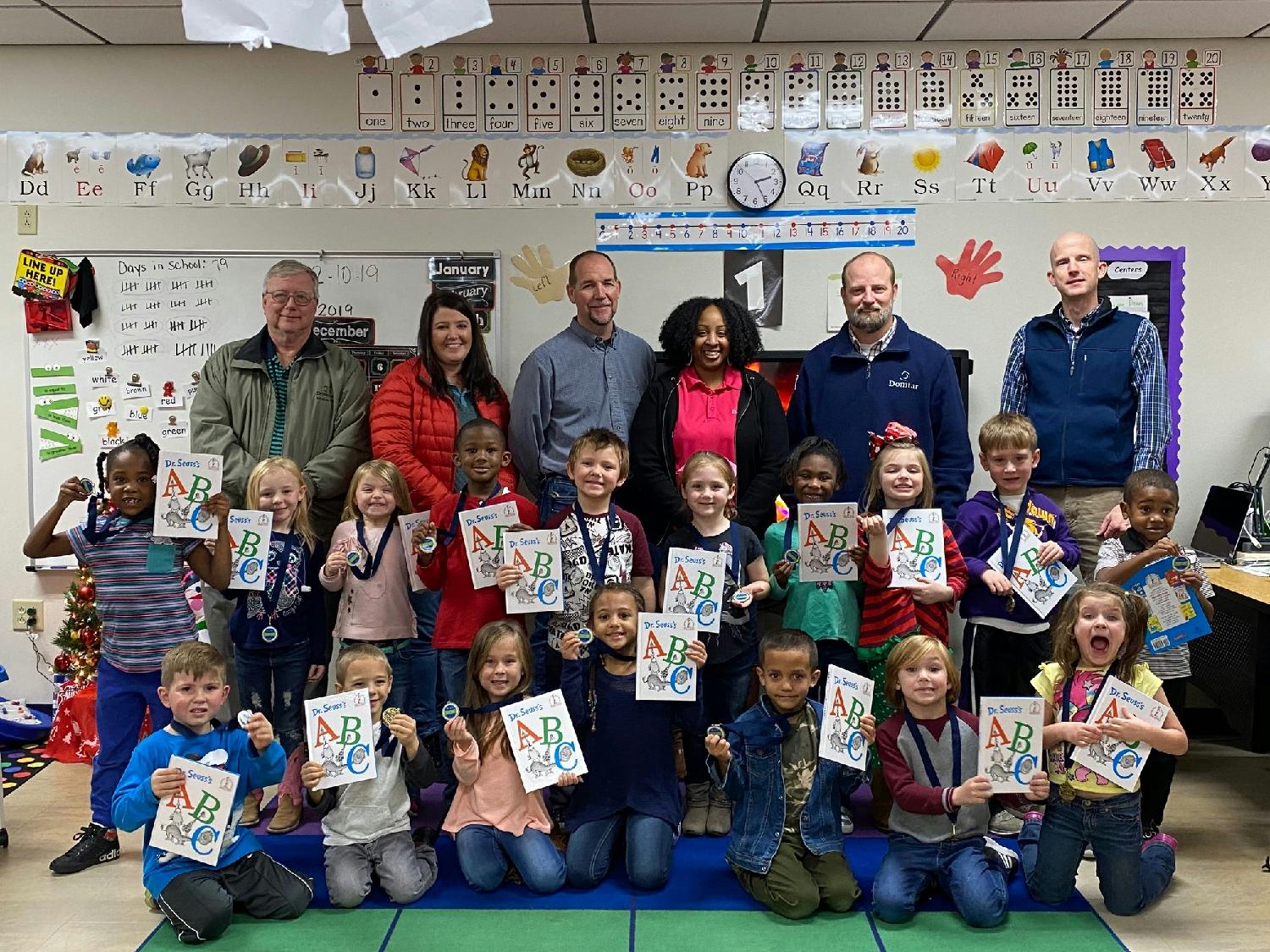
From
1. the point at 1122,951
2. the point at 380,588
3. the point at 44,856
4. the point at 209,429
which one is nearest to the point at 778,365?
the point at 380,588

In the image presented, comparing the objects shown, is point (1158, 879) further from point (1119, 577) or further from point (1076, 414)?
point (1076, 414)

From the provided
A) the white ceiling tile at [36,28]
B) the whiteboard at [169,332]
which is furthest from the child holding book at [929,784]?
the white ceiling tile at [36,28]

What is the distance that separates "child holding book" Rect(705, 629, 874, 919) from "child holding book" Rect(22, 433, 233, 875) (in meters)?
1.64

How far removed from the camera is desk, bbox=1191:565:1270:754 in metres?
3.60

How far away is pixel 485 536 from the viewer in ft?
11.5

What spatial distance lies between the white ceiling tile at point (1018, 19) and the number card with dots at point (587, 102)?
1336 mm

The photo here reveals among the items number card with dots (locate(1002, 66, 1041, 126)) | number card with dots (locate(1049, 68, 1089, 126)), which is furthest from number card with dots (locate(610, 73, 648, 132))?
number card with dots (locate(1049, 68, 1089, 126))

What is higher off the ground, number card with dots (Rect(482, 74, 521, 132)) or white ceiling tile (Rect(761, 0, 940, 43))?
white ceiling tile (Rect(761, 0, 940, 43))

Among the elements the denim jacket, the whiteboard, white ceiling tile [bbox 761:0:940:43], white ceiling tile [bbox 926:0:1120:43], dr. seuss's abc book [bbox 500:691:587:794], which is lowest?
the denim jacket

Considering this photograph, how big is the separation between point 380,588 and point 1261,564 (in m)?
3.13

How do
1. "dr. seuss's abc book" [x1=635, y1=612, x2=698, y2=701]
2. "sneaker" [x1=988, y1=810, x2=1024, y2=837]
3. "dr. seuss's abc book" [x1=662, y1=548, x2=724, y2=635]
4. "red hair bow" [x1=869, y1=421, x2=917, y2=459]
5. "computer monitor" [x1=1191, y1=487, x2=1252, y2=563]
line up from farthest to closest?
"computer monitor" [x1=1191, y1=487, x2=1252, y2=563]
"red hair bow" [x1=869, y1=421, x2=917, y2=459]
"sneaker" [x1=988, y1=810, x2=1024, y2=837]
"dr. seuss's abc book" [x1=662, y1=548, x2=724, y2=635]
"dr. seuss's abc book" [x1=635, y1=612, x2=698, y2=701]

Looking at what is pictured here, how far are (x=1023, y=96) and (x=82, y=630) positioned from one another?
167 inches

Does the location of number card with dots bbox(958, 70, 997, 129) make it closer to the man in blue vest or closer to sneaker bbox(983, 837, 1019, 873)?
the man in blue vest

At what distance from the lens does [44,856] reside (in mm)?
3477
